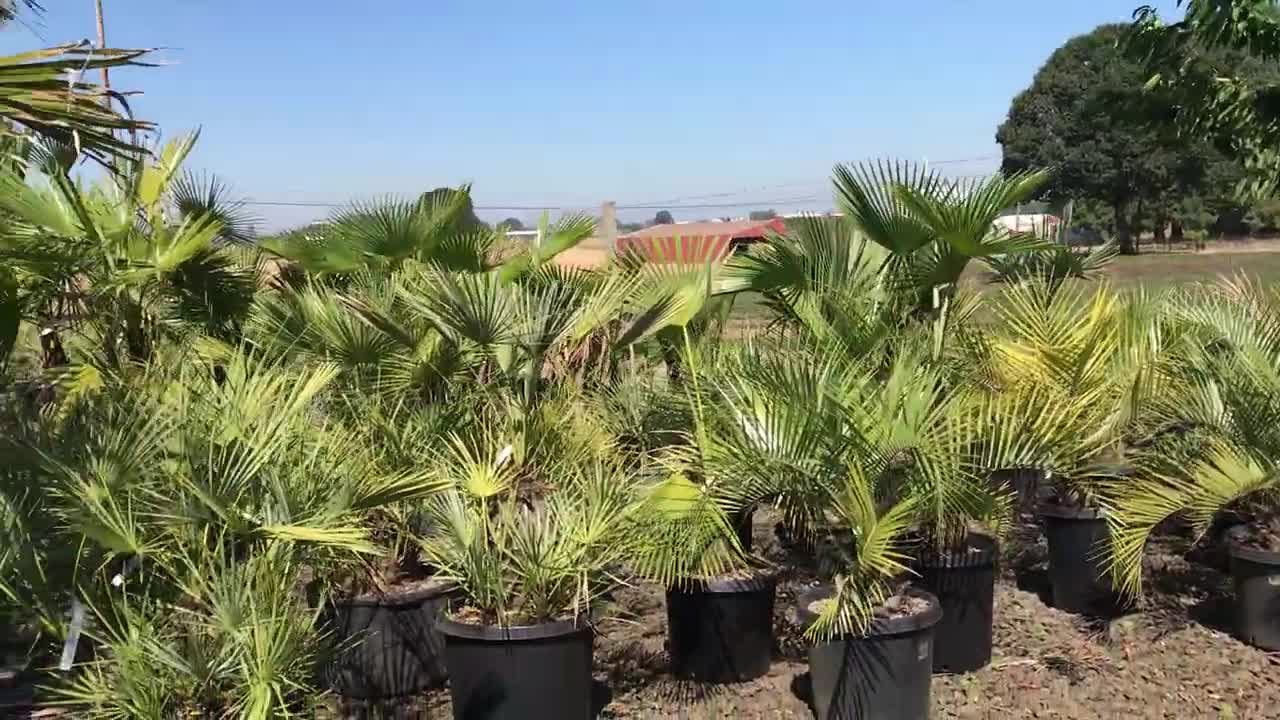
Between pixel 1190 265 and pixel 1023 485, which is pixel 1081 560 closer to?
pixel 1023 485

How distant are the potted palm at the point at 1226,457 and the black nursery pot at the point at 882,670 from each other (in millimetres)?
1100

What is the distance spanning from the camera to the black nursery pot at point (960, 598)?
4.46 m

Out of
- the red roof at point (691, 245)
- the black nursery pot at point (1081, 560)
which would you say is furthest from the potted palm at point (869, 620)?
the red roof at point (691, 245)

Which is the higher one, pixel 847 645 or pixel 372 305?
pixel 372 305

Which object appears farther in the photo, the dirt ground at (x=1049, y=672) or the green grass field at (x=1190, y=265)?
the green grass field at (x=1190, y=265)

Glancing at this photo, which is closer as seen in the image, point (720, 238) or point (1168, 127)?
point (720, 238)

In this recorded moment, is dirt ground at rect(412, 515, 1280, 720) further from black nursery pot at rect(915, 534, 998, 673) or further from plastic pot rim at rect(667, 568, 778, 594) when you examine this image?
plastic pot rim at rect(667, 568, 778, 594)

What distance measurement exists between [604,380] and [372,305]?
1.18 meters

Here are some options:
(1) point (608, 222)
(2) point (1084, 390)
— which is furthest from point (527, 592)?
(1) point (608, 222)

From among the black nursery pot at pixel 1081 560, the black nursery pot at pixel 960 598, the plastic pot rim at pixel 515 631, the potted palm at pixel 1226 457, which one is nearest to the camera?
the plastic pot rim at pixel 515 631

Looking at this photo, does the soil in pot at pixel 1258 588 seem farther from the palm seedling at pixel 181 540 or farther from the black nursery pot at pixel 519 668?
the palm seedling at pixel 181 540

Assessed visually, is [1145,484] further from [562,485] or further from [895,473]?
[562,485]

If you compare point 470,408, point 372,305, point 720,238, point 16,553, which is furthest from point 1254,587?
point 16,553

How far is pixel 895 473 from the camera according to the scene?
3.78 m
